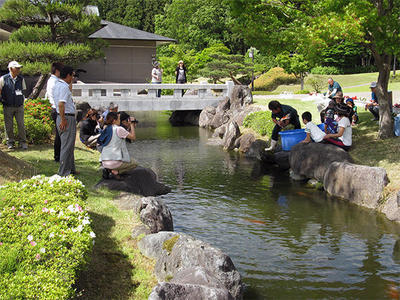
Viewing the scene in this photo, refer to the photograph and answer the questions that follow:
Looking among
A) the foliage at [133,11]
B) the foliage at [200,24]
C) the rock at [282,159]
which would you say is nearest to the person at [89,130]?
the rock at [282,159]

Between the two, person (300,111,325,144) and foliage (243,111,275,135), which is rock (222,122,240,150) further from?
person (300,111,325,144)

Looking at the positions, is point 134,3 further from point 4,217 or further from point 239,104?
point 4,217

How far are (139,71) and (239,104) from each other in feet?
47.1

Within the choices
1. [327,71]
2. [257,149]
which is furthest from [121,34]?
[327,71]

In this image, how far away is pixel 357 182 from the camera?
12.2 m

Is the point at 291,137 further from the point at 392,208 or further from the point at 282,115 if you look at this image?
the point at 392,208

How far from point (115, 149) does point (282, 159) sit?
8607 mm

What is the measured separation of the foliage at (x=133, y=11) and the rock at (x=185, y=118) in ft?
145

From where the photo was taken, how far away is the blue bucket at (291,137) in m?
15.5

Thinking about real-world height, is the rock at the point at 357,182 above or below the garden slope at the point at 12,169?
below

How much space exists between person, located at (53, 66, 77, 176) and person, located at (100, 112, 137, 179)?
2.46 ft

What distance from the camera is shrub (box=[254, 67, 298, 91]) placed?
4757 cm

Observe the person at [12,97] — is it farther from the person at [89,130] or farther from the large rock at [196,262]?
the large rock at [196,262]

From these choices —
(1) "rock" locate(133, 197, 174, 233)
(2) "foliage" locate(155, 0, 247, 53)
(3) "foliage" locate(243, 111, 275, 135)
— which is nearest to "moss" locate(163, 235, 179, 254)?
(1) "rock" locate(133, 197, 174, 233)
